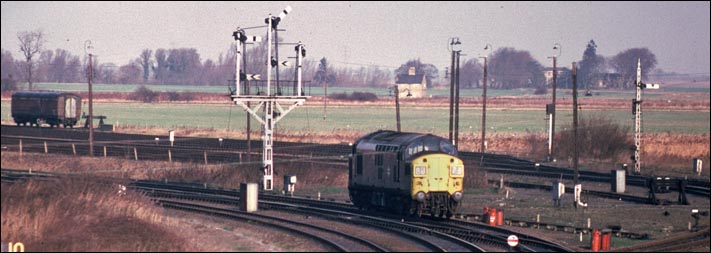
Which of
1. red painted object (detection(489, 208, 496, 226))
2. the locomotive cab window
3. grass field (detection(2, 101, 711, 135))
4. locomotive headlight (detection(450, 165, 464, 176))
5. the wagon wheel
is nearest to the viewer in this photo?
red painted object (detection(489, 208, 496, 226))

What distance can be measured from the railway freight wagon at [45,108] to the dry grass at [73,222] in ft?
190

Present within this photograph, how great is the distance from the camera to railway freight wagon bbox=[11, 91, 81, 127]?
278 ft

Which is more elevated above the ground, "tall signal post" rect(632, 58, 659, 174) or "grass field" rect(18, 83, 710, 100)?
"grass field" rect(18, 83, 710, 100)

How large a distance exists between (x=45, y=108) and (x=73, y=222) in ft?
206

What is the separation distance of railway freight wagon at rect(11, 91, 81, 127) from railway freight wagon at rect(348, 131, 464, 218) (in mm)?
52481

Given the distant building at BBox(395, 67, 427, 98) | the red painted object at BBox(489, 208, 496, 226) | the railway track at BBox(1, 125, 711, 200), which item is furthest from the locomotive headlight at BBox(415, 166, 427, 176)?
the distant building at BBox(395, 67, 427, 98)

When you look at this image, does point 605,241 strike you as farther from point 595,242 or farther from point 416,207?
point 416,207

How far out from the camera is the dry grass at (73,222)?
24.7m

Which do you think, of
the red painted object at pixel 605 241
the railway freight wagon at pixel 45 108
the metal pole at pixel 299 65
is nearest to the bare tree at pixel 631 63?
the metal pole at pixel 299 65

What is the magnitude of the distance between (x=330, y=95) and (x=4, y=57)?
409ft

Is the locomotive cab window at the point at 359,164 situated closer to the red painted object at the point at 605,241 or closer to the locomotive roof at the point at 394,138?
the locomotive roof at the point at 394,138

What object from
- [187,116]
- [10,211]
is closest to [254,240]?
[10,211]

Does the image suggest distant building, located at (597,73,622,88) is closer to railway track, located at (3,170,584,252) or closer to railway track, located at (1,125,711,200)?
railway track, located at (1,125,711,200)

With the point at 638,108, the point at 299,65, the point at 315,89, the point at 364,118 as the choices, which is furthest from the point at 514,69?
the point at 299,65
